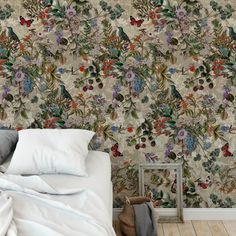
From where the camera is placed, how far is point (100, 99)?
325 cm

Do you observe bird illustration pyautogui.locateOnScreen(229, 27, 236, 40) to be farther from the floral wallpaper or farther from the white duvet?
the white duvet

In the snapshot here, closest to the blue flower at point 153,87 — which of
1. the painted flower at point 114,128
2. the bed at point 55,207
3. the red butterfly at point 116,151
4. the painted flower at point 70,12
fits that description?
the painted flower at point 114,128

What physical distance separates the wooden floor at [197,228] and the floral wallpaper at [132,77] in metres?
0.31

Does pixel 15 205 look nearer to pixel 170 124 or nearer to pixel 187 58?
pixel 170 124

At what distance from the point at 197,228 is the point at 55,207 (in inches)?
60.5

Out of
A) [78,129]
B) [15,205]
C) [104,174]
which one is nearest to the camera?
[15,205]

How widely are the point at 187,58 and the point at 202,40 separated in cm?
18

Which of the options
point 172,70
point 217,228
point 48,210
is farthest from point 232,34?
point 48,210

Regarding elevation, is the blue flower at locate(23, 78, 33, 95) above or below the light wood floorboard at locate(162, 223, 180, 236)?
above

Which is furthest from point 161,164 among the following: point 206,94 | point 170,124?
point 206,94

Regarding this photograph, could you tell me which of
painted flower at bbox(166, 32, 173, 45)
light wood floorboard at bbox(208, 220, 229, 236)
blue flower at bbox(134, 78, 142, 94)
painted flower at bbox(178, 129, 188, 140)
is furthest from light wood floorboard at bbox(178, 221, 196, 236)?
painted flower at bbox(166, 32, 173, 45)

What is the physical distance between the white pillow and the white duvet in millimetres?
317

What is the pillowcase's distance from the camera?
289 centimetres

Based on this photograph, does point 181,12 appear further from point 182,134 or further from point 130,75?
point 182,134
